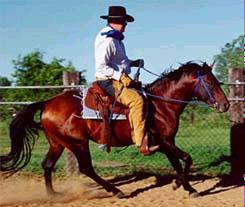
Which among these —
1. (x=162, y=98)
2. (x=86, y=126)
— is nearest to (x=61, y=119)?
(x=86, y=126)

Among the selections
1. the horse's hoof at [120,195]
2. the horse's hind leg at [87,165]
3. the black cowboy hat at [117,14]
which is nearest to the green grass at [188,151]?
the horse's hind leg at [87,165]

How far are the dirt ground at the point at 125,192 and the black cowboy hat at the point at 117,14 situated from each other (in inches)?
97.5

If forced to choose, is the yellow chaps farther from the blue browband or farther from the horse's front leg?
the blue browband

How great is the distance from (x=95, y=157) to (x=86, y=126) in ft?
10.7

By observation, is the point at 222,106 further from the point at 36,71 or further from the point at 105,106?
the point at 36,71

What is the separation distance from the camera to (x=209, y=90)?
680 cm

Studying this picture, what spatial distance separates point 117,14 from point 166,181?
9.23 ft

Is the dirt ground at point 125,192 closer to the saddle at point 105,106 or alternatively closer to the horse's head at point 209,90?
the saddle at point 105,106

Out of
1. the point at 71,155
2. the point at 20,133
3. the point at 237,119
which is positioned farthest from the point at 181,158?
the point at 71,155

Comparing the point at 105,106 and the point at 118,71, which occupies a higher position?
the point at 118,71

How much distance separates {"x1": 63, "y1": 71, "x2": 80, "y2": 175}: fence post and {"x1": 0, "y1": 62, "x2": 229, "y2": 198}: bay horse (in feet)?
4.85

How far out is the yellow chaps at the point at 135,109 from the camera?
6.57m

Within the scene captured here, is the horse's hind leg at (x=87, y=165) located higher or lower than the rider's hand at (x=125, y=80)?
lower

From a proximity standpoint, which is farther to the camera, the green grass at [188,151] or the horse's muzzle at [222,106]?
the green grass at [188,151]
